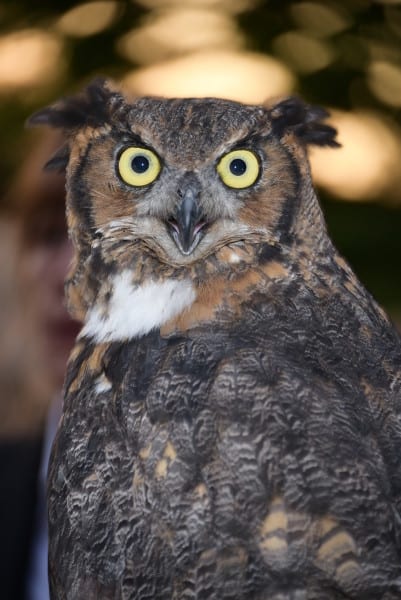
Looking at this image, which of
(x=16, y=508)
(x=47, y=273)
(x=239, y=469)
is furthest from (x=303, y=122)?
(x=16, y=508)

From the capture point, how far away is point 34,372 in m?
2.69

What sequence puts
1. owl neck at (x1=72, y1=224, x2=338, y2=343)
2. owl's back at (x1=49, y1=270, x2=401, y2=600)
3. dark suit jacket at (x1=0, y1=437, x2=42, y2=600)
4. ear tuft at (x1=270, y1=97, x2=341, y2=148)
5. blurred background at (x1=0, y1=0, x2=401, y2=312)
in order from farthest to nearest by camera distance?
1. dark suit jacket at (x1=0, y1=437, x2=42, y2=600)
2. blurred background at (x1=0, y1=0, x2=401, y2=312)
3. ear tuft at (x1=270, y1=97, x2=341, y2=148)
4. owl neck at (x1=72, y1=224, x2=338, y2=343)
5. owl's back at (x1=49, y1=270, x2=401, y2=600)

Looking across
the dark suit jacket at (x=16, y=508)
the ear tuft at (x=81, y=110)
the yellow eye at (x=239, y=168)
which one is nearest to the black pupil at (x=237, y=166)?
the yellow eye at (x=239, y=168)

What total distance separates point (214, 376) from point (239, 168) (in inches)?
15.6

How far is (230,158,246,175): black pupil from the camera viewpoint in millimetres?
1693

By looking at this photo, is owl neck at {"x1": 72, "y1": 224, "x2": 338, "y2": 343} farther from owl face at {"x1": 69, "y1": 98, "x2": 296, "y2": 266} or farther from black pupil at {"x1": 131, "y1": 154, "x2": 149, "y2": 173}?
black pupil at {"x1": 131, "y1": 154, "x2": 149, "y2": 173}

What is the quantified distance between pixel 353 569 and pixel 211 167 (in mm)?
682

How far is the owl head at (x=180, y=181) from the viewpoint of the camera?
166 cm

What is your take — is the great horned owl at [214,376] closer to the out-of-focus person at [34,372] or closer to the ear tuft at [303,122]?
the ear tuft at [303,122]

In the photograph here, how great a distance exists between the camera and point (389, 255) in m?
2.35

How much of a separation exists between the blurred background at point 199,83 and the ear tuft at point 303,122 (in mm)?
374

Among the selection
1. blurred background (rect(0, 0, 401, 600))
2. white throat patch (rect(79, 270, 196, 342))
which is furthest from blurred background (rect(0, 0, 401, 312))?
white throat patch (rect(79, 270, 196, 342))

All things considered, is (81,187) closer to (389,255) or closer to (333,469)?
(333,469)

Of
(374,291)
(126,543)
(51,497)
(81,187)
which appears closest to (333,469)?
(126,543)
